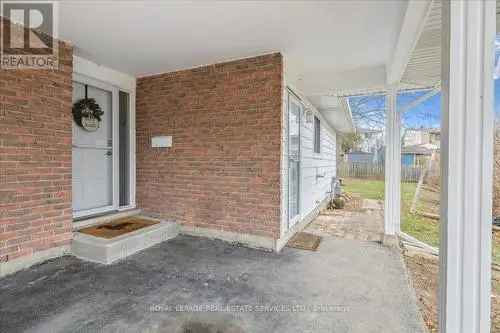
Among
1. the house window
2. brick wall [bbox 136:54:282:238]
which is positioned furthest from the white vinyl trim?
the house window

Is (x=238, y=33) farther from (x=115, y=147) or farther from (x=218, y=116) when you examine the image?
(x=115, y=147)

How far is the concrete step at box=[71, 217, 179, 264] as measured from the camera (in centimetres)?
319

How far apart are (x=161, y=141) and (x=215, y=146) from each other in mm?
1143

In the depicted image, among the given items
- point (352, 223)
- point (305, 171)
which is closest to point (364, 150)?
point (352, 223)

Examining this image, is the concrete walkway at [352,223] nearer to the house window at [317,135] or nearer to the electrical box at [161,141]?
the house window at [317,135]

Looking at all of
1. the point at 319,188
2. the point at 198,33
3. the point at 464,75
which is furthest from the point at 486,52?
the point at 319,188

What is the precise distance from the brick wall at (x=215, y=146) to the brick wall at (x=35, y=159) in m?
1.47

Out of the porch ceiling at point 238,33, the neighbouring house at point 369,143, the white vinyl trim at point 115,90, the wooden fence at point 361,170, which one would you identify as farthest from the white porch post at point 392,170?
the neighbouring house at point 369,143

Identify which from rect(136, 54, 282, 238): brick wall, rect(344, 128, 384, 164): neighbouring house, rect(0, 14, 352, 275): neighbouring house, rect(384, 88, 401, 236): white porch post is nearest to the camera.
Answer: rect(0, 14, 352, 275): neighbouring house

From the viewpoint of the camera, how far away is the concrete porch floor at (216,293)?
2.04 metres

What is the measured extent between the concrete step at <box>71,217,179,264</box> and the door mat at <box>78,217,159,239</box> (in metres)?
0.12

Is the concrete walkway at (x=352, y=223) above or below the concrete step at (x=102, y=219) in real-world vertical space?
below

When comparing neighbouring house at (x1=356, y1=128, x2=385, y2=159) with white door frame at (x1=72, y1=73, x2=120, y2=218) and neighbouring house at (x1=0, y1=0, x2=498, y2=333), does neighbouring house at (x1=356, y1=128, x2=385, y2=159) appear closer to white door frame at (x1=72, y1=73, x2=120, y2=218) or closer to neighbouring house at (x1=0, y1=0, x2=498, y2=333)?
neighbouring house at (x1=0, y1=0, x2=498, y2=333)

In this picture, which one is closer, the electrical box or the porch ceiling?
the porch ceiling
